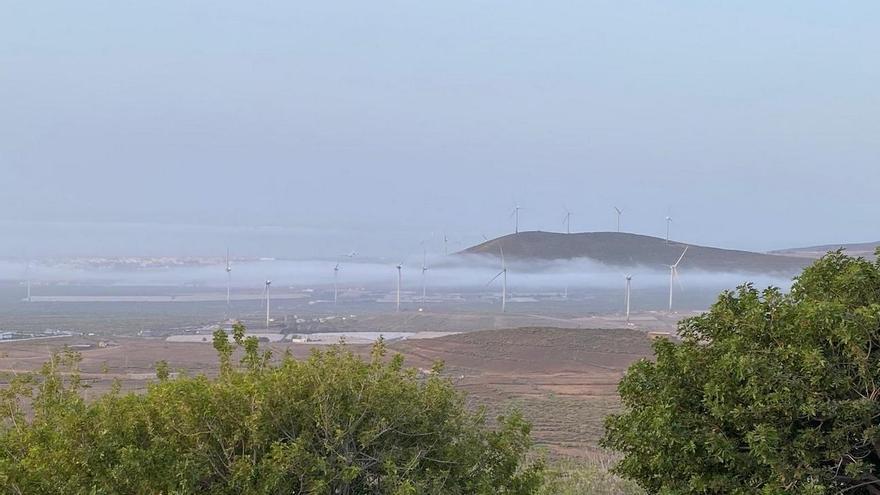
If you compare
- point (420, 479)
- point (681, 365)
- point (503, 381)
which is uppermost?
point (681, 365)

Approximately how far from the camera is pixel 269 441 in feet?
19.1

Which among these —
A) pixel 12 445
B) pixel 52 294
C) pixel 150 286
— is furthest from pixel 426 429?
pixel 150 286

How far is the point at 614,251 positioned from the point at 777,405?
304 ft

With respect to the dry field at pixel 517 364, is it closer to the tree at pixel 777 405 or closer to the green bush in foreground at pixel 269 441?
the tree at pixel 777 405

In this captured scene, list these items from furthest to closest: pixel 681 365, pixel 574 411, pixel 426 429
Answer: pixel 574 411 < pixel 681 365 < pixel 426 429

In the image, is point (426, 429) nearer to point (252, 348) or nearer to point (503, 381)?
point (252, 348)

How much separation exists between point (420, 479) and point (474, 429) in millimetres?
730

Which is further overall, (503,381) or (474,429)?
(503,381)

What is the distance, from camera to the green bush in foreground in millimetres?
5602

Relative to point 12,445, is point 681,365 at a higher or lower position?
higher

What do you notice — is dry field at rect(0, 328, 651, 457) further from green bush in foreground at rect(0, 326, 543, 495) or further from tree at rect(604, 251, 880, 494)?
green bush in foreground at rect(0, 326, 543, 495)

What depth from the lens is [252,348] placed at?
702 cm

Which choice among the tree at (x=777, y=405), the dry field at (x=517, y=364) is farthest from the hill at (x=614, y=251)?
the tree at (x=777, y=405)

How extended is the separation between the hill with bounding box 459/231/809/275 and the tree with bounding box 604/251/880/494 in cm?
8820
